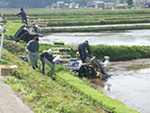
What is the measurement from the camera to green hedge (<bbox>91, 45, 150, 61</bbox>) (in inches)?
939

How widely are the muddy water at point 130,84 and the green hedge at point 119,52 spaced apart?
76cm

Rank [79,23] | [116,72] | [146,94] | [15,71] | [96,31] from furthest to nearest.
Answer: [79,23], [96,31], [116,72], [146,94], [15,71]

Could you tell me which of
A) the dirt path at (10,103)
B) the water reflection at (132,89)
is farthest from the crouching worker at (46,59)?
the dirt path at (10,103)

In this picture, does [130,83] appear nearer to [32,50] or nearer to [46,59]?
[46,59]

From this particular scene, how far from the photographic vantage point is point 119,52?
953 inches

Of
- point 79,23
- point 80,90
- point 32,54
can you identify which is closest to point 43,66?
point 32,54

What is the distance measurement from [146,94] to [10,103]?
787cm

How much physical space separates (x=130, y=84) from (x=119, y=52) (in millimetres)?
7059

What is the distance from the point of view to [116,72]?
20.7 m

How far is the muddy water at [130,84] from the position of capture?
46.9 ft

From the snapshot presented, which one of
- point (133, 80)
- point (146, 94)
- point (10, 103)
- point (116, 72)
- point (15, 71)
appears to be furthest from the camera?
point (116, 72)

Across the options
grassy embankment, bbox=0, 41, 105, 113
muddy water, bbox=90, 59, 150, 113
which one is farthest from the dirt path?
muddy water, bbox=90, 59, 150, 113

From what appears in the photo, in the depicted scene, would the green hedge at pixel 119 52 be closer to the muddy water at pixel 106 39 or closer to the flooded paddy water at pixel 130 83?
the flooded paddy water at pixel 130 83

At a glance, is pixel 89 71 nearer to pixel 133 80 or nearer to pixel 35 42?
pixel 133 80
